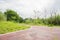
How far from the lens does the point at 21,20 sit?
56.9 metres

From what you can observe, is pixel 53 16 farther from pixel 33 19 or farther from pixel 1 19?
pixel 1 19

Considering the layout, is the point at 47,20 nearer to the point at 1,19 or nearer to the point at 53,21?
the point at 53,21

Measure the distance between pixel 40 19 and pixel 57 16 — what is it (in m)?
6.52

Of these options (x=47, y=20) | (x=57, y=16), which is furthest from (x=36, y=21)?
(x=57, y=16)

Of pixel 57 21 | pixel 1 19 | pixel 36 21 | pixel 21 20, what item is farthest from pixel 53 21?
pixel 1 19

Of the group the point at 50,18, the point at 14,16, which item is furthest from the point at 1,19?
the point at 50,18

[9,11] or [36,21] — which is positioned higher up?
[9,11]

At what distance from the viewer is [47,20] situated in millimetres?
54531

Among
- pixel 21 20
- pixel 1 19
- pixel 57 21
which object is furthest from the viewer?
pixel 21 20

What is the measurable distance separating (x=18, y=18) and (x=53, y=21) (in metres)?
11.6

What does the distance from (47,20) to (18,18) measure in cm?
983

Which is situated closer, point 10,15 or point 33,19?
point 10,15

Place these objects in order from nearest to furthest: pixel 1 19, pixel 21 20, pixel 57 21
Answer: pixel 1 19 → pixel 57 21 → pixel 21 20

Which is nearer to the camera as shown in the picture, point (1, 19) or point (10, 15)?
point (1, 19)
